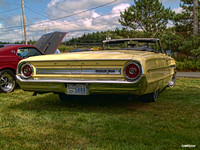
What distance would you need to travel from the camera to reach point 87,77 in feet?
11.8

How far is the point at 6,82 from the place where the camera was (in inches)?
244

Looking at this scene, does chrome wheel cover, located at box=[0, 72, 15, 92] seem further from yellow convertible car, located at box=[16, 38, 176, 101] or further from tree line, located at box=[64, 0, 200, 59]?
tree line, located at box=[64, 0, 200, 59]

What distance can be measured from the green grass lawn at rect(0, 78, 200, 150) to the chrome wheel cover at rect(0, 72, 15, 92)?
1.34 m

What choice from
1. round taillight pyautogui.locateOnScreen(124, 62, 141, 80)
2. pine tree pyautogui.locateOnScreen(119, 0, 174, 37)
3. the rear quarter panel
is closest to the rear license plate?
round taillight pyautogui.locateOnScreen(124, 62, 141, 80)

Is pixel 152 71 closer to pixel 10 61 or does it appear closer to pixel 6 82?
pixel 10 61

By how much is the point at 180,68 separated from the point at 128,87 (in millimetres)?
10158

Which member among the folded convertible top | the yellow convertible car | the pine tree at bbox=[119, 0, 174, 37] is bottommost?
the yellow convertible car

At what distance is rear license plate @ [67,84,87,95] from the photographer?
3.65 m

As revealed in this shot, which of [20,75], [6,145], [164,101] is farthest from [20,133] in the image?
[164,101]

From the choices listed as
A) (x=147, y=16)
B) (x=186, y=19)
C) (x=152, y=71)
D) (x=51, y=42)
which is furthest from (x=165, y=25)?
(x=152, y=71)

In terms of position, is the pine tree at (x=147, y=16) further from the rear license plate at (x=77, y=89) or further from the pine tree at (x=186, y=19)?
the rear license plate at (x=77, y=89)

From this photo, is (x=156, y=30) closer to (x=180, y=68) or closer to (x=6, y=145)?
(x=180, y=68)

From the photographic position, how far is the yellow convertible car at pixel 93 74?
3420mm

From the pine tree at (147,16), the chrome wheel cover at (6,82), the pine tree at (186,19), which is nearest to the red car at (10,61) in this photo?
the chrome wheel cover at (6,82)
